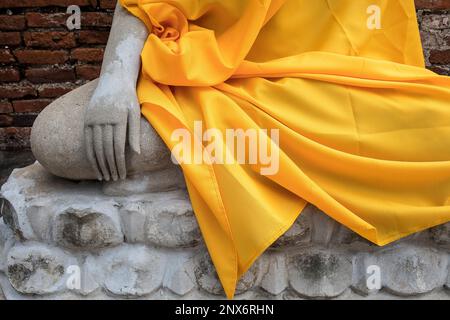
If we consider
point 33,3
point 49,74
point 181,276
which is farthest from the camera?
point 49,74

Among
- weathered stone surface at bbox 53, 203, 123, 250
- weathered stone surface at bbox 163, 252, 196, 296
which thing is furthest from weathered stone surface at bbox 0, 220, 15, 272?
weathered stone surface at bbox 163, 252, 196, 296

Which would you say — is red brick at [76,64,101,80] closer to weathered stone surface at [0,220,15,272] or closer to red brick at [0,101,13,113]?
red brick at [0,101,13,113]

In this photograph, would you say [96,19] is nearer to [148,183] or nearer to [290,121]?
[148,183]

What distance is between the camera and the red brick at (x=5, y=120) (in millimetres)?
2436

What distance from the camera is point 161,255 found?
4.30 feet

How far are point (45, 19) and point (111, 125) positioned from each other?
4.36 ft

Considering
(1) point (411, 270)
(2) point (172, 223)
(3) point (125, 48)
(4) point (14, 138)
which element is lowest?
(1) point (411, 270)

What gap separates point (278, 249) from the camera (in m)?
1.31

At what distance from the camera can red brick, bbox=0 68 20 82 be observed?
7.75 ft

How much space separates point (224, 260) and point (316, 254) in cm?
24

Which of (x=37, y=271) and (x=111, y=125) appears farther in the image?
(x=37, y=271)

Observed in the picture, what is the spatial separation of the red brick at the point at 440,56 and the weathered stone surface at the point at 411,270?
4.28 ft

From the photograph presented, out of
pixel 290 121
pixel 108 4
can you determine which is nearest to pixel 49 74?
pixel 108 4

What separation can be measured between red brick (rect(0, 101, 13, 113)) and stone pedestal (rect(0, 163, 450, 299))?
1.20m
